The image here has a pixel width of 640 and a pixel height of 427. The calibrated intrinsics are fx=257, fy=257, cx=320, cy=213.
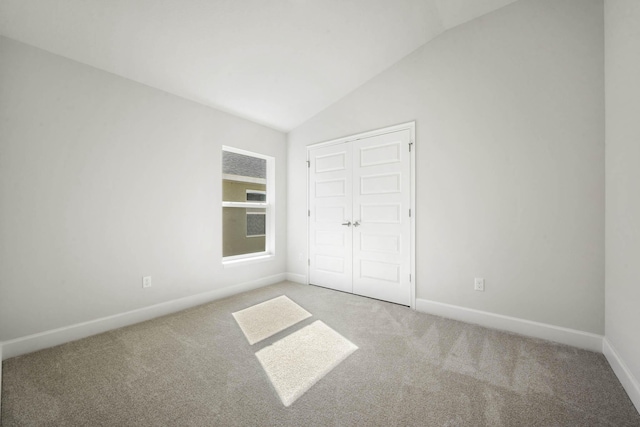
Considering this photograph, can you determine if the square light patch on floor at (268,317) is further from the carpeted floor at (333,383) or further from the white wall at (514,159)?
the white wall at (514,159)

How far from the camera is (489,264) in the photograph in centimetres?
260

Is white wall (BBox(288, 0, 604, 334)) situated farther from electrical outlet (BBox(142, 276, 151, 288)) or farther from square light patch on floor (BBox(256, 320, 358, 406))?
electrical outlet (BBox(142, 276, 151, 288))

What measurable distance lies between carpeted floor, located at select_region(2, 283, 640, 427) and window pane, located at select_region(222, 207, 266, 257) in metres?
1.46

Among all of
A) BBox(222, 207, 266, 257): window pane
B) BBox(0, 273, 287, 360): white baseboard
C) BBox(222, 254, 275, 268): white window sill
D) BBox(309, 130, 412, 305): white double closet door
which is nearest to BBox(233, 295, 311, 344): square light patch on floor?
BBox(0, 273, 287, 360): white baseboard

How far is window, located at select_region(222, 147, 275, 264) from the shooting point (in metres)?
3.72

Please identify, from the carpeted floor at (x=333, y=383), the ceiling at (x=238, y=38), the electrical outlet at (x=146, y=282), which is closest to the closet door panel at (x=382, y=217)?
the carpeted floor at (x=333, y=383)

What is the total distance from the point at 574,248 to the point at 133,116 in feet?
14.3

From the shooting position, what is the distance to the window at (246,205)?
372cm

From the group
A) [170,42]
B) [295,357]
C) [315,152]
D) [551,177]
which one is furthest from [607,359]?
[170,42]

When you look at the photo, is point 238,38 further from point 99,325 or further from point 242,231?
point 99,325

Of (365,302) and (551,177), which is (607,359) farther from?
(365,302)

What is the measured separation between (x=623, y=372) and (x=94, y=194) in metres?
4.33

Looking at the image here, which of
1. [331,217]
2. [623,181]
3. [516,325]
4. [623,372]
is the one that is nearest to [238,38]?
[331,217]

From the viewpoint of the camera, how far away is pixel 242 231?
4047 millimetres
